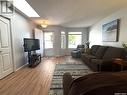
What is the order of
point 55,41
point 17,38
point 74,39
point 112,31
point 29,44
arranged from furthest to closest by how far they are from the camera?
point 74,39 < point 55,41 < point 29,44 < point 112,31 < point 17,38

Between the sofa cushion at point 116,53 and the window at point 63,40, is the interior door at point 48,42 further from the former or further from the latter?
the sofa cushion at point 116,53

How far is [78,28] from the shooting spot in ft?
29.0

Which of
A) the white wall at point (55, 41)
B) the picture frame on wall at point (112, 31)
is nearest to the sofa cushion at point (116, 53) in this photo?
the picture frame on wall at point (112, 31)

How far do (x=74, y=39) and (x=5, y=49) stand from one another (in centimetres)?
610

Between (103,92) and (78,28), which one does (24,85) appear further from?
(78,28)

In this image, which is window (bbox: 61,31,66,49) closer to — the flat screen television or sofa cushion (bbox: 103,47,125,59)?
the flat screen television

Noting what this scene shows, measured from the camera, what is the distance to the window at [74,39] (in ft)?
29.1

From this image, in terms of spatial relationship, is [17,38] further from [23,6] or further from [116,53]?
[116,53]

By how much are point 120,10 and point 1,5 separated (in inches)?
165

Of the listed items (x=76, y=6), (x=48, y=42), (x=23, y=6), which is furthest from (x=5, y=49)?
(x=48, y=42)

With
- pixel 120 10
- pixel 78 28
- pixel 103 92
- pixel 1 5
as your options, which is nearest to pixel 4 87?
pixel 1 5

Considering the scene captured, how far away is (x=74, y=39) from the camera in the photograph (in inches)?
352

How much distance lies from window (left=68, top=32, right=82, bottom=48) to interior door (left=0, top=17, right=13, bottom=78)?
5.62 m

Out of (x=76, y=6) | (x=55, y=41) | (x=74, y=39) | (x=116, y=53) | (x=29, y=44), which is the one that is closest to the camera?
(x=76, y=6)
